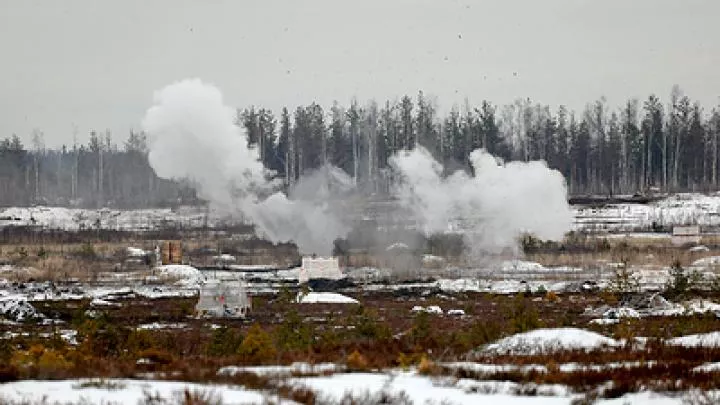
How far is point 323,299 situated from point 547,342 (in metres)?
33.4

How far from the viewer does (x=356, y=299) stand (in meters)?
54.9

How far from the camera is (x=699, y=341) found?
778 inches

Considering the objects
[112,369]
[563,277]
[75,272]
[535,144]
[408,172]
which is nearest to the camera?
[112,369]

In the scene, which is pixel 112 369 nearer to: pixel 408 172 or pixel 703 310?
pixel 703 310

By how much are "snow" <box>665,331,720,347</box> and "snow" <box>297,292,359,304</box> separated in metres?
32.2

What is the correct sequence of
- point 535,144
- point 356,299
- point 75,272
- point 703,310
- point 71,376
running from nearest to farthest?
1. point 71,376
2. point 703,310
3. point 356,299
4. point 75,272
5. point 535,144

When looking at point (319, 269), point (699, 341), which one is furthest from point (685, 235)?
point (699, 341)

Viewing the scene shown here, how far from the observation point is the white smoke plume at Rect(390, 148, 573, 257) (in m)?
66.0

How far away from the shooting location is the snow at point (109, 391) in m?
11.0

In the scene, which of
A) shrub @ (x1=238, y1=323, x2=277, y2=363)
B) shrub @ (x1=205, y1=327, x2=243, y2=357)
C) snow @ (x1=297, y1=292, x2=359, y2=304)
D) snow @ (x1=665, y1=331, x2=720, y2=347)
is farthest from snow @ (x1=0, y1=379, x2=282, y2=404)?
Result: snow @ (x1=297, y1=292, x2=359, y2=304)

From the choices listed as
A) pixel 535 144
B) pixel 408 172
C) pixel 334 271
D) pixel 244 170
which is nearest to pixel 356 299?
pixel 334 271

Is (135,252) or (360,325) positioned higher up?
(135,252)

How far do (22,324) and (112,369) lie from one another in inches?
1161

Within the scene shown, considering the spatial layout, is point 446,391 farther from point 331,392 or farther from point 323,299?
point 323,299
